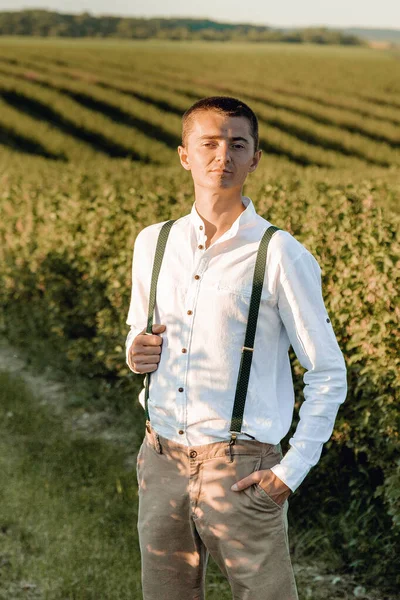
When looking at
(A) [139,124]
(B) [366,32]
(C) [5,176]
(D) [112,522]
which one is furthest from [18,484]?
(B) [366,32]

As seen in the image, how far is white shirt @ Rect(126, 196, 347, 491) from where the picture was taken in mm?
2732

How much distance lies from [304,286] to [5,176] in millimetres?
8644

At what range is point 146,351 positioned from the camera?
294cm

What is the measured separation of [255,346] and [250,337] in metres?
0.04

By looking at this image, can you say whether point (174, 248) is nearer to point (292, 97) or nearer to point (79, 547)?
point (79, 547)

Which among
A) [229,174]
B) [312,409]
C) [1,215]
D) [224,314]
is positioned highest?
[229,174]

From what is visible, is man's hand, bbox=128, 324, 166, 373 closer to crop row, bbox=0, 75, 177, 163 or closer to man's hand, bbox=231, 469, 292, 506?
man's hand, bbox=231, 469, 292, 506

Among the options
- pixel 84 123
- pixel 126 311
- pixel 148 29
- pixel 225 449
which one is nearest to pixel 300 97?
pixel 84 123

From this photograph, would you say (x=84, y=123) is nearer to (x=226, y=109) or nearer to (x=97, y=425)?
(x=97, y=425)

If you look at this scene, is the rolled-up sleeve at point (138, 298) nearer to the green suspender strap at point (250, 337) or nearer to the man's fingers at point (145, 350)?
the man's fingers at point (145, 350)

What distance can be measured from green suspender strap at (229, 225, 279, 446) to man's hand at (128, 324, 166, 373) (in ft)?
1.06

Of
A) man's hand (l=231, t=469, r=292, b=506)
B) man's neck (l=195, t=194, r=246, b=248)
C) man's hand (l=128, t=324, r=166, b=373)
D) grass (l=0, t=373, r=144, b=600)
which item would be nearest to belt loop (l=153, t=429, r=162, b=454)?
man's hand (l=128, t=324, r=166, b=373)

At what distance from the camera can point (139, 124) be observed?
28703 mm

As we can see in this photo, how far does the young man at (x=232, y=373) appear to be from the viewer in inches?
108
